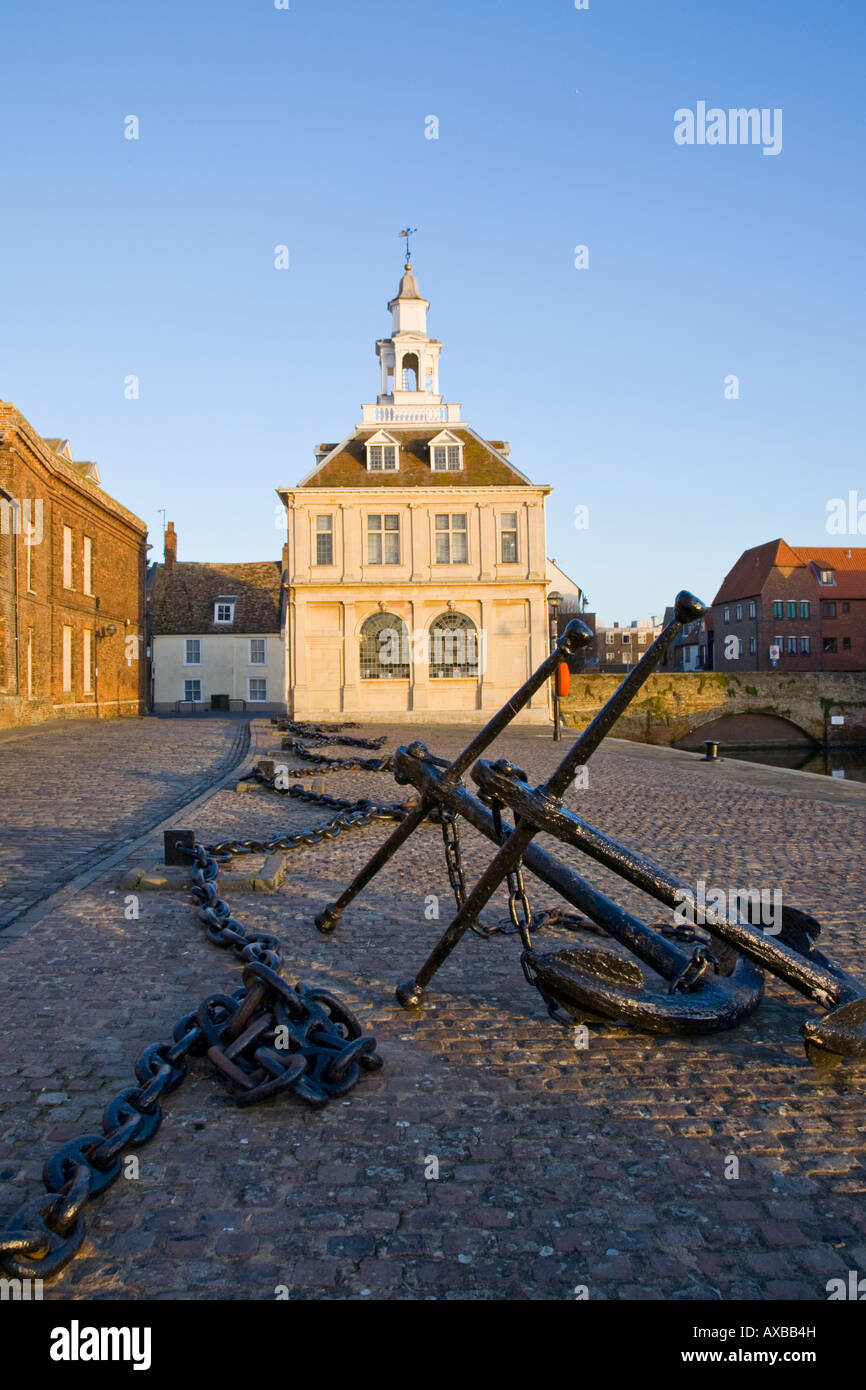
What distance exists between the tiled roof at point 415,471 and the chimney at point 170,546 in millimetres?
28010

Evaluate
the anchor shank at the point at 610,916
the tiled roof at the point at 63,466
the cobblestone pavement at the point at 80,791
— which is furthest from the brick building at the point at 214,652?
the anchor shank at the point at 610,916

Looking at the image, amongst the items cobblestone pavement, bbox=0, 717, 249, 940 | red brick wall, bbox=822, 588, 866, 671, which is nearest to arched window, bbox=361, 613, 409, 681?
cobblestone pavement, bbox=0, 717, 249, 940

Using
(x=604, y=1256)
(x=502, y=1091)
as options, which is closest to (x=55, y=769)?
(x=502, y=1091)

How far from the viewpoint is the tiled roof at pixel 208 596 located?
56.3 meters

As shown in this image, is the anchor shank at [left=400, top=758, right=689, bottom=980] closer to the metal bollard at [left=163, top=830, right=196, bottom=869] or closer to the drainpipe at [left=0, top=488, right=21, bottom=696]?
the metal bollard at [left=163, top=830, right=196, bottom=869]

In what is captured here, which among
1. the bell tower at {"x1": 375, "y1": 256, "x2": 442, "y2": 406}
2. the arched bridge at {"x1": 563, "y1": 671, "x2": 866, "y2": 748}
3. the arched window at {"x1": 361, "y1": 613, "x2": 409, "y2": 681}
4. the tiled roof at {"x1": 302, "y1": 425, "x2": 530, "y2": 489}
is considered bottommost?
the arched bridge at {"x1": 563, "y1": 671, "x2": 866, "y2": 748}

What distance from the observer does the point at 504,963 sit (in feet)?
15.0

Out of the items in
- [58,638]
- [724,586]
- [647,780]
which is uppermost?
[724,586]

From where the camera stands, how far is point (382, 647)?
33594 millimetres

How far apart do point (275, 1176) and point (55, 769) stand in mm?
13090

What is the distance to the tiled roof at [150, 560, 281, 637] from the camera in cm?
5631

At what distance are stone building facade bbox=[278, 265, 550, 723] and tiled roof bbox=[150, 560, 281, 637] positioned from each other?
23.8 meters
